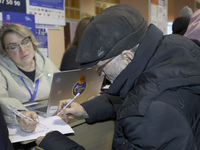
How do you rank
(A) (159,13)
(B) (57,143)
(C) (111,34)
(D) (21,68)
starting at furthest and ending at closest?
(A) (159,13), (D) (21,68), (B) (57,143), (C) (111,34)

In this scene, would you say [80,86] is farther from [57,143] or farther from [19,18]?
[19,18]

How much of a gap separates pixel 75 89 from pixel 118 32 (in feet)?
2.79

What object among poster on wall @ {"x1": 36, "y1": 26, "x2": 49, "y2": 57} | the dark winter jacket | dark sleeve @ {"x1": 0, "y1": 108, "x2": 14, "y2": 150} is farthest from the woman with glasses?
the dark winter jacket

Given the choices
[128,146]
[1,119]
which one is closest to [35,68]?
[1,119]

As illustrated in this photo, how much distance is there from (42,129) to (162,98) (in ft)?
2.76

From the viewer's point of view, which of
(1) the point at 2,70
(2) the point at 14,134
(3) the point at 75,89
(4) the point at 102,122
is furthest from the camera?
(1) the point at 2,70

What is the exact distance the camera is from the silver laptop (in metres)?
1.41

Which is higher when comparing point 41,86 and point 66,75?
point 66,75

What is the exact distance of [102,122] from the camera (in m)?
1.70

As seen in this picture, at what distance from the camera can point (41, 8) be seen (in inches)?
106

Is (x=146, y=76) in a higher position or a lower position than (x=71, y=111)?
higher

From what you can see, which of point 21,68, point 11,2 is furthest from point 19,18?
point 21,68

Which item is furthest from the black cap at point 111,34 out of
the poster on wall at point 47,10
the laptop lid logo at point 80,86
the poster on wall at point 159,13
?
the poster on wall at point 159,13

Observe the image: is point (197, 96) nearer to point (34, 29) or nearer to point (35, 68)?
point (35, 68)
